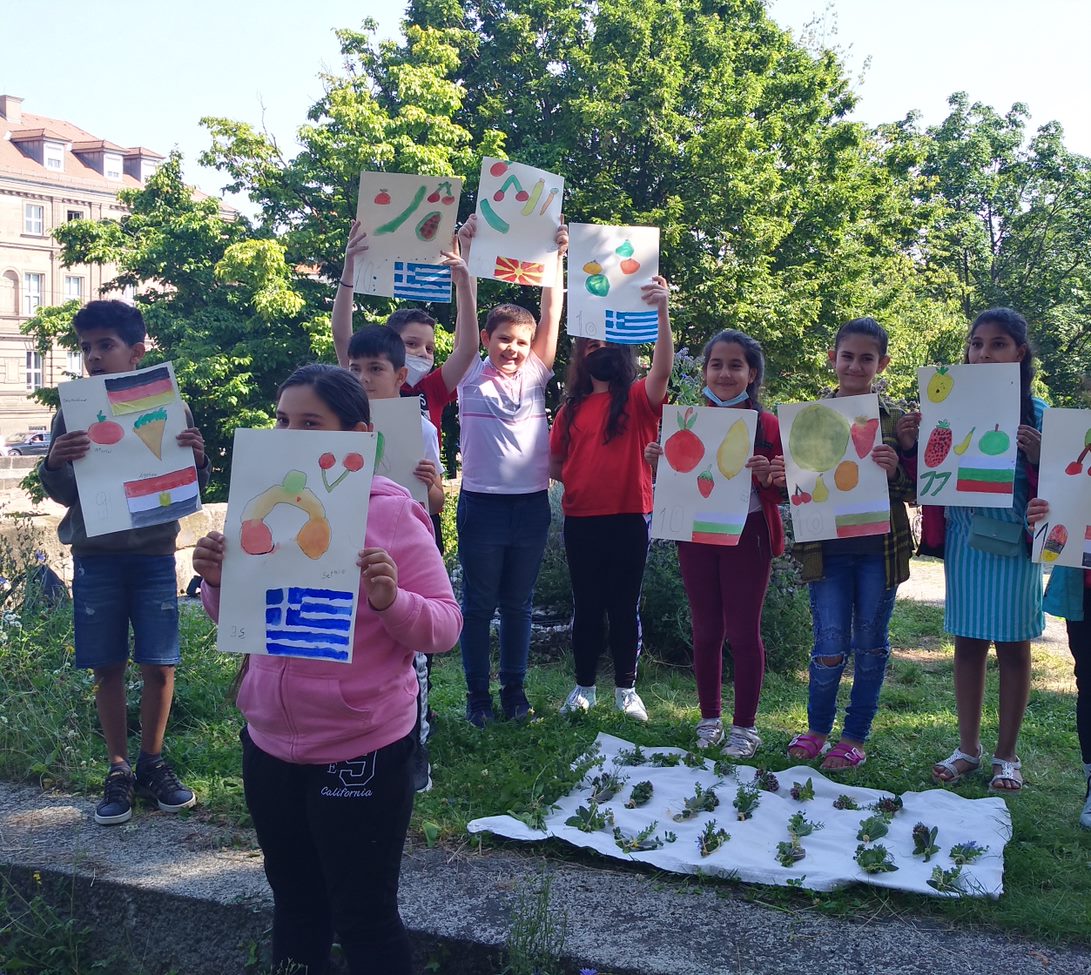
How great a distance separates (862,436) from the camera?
4105 millimetres

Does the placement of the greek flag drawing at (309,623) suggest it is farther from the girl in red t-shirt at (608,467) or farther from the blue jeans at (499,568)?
the girl in red t-shirt at (608,467)

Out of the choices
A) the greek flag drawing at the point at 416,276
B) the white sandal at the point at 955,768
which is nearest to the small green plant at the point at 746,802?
the white sandal at the point at 955,768

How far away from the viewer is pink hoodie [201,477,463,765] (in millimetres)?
2285

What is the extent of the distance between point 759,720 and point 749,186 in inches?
749

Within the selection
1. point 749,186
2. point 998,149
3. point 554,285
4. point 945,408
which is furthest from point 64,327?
point 998,149

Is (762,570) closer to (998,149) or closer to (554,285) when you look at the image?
(554,285)

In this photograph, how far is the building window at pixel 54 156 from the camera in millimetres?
58125

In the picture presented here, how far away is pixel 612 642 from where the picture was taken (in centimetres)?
502

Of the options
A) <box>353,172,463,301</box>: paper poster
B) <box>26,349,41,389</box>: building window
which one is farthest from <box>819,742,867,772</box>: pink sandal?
<box>26,349,41,389</box>: building window

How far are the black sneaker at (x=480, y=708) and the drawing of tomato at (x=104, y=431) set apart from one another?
78.4 inches

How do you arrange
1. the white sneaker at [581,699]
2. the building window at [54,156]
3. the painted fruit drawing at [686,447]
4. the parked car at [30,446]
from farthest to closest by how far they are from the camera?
the building window at [54,156]
the parked car at [30,446]
the white sneaker at [581,699]
the painted fruit drawing at [686,447]

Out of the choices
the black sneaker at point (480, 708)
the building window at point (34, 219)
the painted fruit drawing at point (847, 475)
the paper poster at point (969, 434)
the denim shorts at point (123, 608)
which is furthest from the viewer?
the building window at point (34, 219)

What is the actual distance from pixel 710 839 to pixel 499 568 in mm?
1682

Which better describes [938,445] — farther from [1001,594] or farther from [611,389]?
[611,389]
